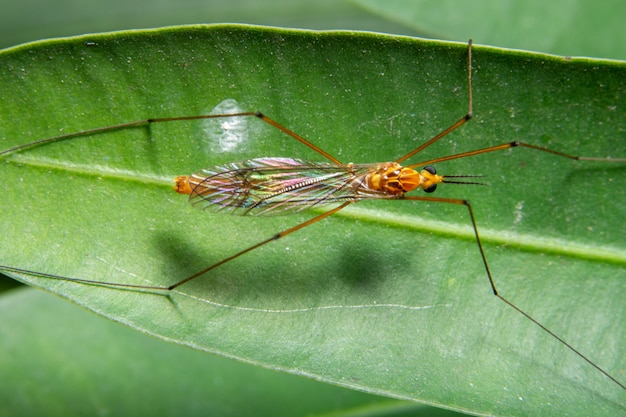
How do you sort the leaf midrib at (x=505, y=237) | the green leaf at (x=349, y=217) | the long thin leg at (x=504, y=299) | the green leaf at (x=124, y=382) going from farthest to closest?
1. the green leaf at (x=124, y=382)
2. the leaf midrib at (x=505, y=237)
3. the long thin leg at (x=504, y=299)
4. the green leaf at (x=349, y=217)

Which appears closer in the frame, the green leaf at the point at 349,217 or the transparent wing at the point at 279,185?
the green leaf at the point at 349,217

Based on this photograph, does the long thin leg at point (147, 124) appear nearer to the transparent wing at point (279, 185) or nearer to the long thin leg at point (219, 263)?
the transparent wing at point (279, 185)

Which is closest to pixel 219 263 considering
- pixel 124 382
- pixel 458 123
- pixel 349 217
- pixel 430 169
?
pixel 349 217

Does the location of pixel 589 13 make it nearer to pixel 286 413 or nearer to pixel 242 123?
pixel 242 123

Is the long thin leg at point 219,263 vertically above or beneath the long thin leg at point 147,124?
beneath

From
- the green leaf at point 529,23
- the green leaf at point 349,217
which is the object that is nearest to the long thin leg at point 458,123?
the green leaf at point 349,217

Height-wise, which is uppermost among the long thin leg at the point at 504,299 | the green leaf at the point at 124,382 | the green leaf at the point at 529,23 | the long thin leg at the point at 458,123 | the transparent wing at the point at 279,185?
the green leaf at the point at 529,23
